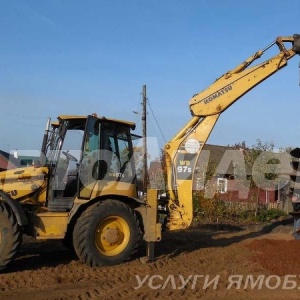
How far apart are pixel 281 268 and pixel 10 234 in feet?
16.9

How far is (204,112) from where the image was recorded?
10.4m

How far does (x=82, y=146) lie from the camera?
9.20 m

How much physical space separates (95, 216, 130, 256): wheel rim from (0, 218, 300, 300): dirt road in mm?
373

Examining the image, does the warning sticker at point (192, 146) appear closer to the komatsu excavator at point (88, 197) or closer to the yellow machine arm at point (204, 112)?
the yellow machine arm at point (204, 112)

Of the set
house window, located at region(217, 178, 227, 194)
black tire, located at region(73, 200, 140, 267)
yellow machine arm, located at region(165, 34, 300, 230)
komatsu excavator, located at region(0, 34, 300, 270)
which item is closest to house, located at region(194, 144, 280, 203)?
house window, located at region(217, 178, 227, 194)

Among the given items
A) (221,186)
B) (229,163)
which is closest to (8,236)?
(221,186)

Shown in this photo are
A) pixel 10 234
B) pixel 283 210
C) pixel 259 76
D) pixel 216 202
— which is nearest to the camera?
pixel 10 234

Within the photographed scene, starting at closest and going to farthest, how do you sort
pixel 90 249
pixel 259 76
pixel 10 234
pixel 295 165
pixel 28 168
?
pixel 10 234, pixel 90 249, pixel 28 168, pixel 259 76, pixel 295 165

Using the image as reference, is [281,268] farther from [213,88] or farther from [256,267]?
[213,88]

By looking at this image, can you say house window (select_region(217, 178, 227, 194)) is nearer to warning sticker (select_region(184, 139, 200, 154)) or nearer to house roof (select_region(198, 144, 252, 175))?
house roof (select_region(198, 144, 252, 175))

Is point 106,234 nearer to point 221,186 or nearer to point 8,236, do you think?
point 8,236

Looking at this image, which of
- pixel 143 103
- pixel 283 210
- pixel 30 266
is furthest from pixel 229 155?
pixel 30 266

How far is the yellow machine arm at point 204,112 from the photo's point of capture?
10.3 meters

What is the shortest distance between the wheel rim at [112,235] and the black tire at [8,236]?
1.57 metres
